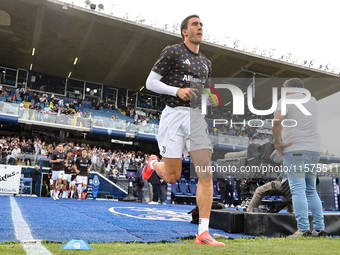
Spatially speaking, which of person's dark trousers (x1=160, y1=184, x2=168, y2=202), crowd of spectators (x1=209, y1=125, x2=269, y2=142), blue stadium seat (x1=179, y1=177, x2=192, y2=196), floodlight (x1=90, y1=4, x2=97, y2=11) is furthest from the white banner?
floodlight (x1=90, y1=4, x2=97, y2=11)

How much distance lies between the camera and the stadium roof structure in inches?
877

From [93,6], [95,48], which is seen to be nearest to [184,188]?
[93,6]

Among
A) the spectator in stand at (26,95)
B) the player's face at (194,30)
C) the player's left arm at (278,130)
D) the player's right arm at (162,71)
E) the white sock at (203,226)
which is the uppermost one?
the spectator in stand at (26,95)

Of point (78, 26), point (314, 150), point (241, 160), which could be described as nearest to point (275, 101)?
point (314, 150)

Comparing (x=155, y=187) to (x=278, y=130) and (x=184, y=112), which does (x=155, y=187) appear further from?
(x=184, y=112)

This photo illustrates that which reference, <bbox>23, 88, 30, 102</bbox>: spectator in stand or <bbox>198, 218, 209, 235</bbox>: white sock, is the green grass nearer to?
<bbox>198, 218, 209, 235</bbox>: white sock

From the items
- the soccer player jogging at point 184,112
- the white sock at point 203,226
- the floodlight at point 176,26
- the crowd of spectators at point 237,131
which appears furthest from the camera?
the floodlight at point 176,26

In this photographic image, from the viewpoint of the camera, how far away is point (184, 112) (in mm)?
2914

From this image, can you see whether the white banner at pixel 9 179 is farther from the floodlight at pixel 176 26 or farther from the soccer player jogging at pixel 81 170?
the floodlight at pixel 176 26

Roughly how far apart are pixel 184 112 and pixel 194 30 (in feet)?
2.80

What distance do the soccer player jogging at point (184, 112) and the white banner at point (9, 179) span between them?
10.3m

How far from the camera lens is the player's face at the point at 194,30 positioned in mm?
3004

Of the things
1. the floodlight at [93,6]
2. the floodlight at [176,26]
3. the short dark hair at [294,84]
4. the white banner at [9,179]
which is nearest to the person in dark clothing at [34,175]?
the white banner at [9,179]

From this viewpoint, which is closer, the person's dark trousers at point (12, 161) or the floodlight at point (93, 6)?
the person's dark trousers at point (12, 161)
